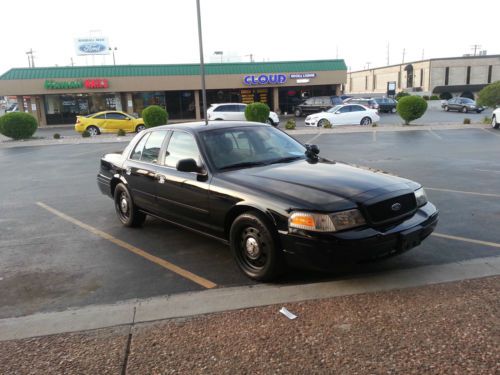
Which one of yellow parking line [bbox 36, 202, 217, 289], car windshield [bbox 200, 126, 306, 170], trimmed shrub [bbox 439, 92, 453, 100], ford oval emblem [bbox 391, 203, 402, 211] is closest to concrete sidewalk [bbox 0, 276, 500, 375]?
ford oval emblem [bbox 391, 203, 402, 211]

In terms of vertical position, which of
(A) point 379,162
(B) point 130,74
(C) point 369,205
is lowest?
(A) point 379,162

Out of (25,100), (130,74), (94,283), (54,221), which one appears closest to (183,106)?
(130,74)

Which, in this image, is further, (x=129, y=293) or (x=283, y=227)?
(x=129, y=293)

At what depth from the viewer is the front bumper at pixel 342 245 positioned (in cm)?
383

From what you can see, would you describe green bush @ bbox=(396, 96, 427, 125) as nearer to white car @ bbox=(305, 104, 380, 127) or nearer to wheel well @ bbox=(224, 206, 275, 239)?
white car @ bbox=(305, 104, 380, 127)

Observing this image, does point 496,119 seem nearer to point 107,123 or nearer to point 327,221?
point 107,123

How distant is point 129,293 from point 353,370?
2.35m

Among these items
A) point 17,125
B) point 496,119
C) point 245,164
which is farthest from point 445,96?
point 245,164

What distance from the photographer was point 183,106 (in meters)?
41.5

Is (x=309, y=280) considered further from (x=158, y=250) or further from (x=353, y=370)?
(x=158, y=250)

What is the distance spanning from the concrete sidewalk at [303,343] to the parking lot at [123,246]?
0.58 metres

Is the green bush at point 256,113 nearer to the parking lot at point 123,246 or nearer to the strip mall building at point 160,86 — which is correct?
the parking lot at point 123,246

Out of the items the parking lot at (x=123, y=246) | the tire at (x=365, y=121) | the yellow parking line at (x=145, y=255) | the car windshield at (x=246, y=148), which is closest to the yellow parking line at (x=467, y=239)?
the parking lot at (x=123, y=246)

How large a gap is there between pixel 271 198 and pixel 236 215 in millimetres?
579
